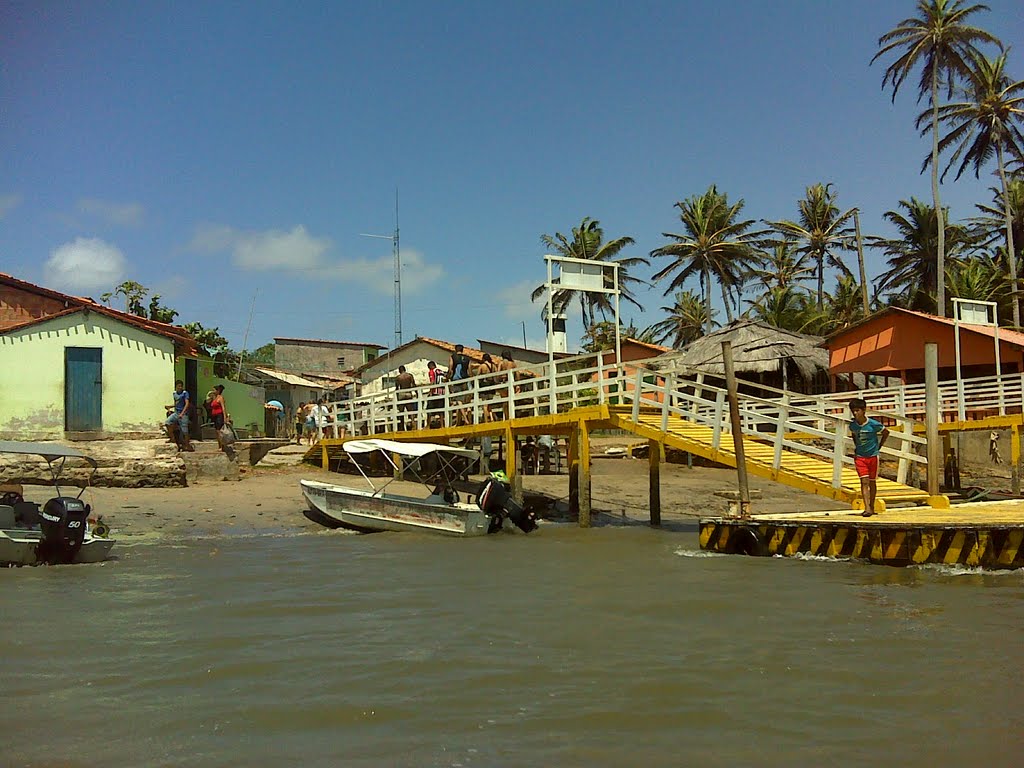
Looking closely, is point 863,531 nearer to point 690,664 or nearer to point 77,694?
point 690,664

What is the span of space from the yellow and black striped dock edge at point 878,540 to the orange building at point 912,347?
678 inches

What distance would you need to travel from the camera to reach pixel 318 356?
4731 centimetres

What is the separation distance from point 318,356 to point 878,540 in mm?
39007

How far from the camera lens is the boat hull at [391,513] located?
15.9m

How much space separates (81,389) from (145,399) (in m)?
1.43

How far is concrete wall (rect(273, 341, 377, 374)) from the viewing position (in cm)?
4644

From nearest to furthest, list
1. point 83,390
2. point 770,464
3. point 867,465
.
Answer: point 867,465, point 770,464, point 83,390

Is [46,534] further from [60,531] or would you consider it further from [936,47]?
[936,47]

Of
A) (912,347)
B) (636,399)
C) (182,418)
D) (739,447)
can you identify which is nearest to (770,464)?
(739,447)

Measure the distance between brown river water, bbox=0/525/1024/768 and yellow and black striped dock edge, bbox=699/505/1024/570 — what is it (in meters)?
0.25

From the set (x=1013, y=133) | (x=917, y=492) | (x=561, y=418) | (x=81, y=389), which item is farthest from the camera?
(x=1013, y=133)

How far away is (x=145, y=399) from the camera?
2189cm

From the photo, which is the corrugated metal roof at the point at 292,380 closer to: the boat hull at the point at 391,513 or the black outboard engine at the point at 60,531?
the boat hull at the point at 391,513

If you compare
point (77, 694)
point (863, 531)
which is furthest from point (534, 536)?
point (77, 694)
